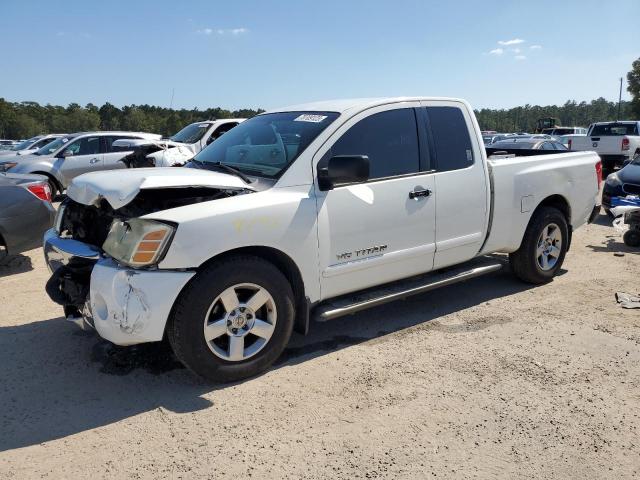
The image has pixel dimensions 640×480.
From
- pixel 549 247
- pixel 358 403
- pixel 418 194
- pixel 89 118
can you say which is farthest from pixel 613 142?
pixel 89 118

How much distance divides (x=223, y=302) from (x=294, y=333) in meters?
1.20

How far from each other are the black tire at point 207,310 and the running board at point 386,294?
324mm

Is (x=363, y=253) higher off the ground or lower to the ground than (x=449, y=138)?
lower

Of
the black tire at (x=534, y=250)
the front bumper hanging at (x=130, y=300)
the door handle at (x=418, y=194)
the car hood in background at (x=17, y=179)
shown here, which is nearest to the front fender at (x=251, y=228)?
the front bumper hanging at (x=130, y=300)

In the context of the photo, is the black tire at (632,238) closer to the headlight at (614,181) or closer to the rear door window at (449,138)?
the headlight at (614,181)

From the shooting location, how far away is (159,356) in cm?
385

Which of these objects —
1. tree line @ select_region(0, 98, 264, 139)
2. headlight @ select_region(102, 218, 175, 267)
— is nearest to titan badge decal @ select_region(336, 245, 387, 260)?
headlight @ select_region(102, 218, 175, 267)

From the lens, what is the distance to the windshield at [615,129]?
19.0m

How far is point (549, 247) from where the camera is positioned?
557 cm

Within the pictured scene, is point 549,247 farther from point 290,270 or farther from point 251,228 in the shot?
point 251,228

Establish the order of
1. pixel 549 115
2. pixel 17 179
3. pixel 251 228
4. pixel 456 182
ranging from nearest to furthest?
pixel 251 228 < pixel 456 182 < pixel 17 179 < pixel 549 115

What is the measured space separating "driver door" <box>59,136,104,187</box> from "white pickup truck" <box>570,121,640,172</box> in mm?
15288

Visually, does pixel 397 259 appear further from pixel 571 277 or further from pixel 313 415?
pixel 571 277

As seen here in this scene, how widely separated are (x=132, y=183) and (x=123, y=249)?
0.42 m
